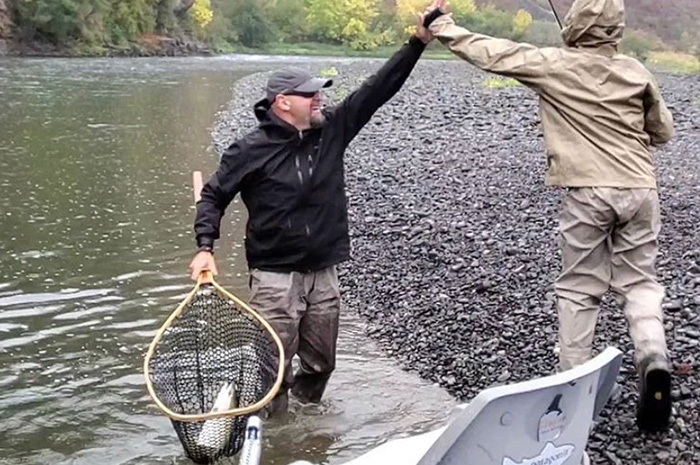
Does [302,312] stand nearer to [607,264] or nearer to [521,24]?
[607,264]

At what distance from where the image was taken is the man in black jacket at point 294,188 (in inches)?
205

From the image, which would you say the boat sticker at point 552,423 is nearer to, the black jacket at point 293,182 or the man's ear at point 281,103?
the black jacket at point 293,182

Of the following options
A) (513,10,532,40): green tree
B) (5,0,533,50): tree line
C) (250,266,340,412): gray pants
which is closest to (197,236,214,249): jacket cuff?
(250,266,340,412): gray pants

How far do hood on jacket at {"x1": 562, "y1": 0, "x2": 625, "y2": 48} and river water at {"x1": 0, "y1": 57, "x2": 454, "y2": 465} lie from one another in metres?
2.51

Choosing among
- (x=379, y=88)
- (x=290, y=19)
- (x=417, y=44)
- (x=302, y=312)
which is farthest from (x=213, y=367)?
(x=290, y=19)

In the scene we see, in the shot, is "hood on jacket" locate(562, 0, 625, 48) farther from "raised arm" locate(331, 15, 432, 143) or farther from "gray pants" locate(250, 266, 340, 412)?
"gray pants" locate(250, 266, 340, 412)

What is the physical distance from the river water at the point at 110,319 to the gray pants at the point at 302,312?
0.43 m

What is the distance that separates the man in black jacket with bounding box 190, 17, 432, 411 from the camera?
5215 millimetres

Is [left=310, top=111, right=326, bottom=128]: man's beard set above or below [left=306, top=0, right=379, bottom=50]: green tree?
above

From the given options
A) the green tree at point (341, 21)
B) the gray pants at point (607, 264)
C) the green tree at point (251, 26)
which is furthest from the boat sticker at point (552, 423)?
the green tree at point (341, 21)

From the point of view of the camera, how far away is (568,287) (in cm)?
488

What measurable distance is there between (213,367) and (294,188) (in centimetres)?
111

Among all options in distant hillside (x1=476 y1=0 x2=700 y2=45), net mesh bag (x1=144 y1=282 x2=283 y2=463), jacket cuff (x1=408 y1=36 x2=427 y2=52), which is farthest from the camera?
distant hillside (x1=476 y1=0 x2=700 y2=45)

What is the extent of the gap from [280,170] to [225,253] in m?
4.88
